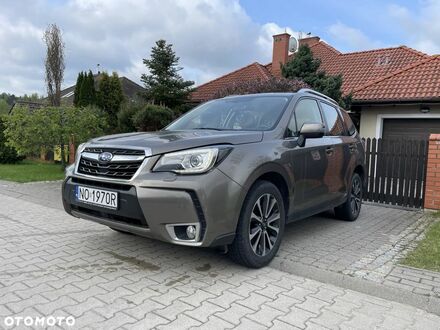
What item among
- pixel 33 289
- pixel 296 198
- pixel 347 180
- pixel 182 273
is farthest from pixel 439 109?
pixel 33 289

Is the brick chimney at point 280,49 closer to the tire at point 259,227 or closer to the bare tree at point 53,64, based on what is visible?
the bare tree at point 53,64

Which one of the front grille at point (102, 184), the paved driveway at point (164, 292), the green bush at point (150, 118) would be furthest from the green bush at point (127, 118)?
the front grille at point (102, 184)

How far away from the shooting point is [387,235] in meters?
5.41

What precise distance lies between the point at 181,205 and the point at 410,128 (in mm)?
12161

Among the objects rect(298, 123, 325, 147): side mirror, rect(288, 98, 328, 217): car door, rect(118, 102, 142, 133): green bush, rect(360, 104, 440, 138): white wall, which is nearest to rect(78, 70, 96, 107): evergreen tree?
rect(118, 102, 142, 133): green bush

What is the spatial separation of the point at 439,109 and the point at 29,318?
13.1 meters

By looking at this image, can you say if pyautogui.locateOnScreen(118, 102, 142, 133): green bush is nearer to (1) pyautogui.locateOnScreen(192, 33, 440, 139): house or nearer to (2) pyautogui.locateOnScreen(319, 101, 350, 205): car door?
(1) pyautogui.locateOnScreen(192, 33, 440, 139): house

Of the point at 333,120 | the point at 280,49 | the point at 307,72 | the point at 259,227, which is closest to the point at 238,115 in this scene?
the point at 259,227

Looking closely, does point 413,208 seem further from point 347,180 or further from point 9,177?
point 9,177

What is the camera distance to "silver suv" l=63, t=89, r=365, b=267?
3.19 m

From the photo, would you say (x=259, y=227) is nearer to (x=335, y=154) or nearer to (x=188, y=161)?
(x=188, y=161)

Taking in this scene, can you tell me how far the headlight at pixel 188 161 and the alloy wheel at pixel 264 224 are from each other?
70 centimetres

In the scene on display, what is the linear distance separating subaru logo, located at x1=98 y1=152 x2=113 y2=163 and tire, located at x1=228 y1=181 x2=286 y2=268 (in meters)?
1.30

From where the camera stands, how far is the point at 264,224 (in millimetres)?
3824
